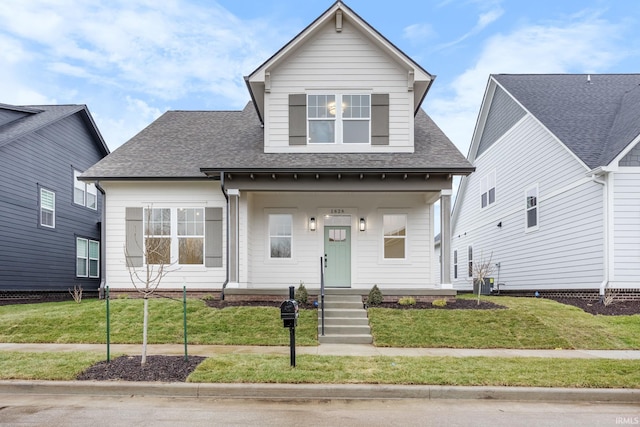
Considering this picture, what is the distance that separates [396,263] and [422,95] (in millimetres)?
5057

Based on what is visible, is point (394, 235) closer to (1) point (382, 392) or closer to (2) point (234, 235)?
(2) point (234, 235)

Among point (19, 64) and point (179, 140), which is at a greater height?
point (19, 64)

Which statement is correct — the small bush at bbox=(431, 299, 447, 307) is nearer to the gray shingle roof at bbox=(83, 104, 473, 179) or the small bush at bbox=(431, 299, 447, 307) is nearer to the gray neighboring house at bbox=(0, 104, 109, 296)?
the gray shingle roof at bbox=(83, 104, 473, 179)

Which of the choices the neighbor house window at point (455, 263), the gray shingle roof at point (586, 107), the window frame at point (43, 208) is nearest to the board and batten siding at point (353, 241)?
the gray shingle roof at point (586, 107)

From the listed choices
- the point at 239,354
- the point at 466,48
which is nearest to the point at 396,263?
the point at 239,354

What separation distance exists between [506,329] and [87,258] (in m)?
17.8

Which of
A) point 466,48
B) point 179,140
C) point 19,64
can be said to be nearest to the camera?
point 179,140

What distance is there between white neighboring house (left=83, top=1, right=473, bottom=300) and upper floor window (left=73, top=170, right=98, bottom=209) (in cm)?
724

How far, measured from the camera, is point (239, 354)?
25.4 feet

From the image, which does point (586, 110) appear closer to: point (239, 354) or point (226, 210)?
point (226, 210)

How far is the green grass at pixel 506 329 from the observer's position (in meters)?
9.04

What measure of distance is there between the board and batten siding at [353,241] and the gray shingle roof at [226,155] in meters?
1.38

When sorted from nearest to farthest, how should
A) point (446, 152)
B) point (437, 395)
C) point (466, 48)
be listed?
point (437, 395)
point (446, 152)
point (466, 48)

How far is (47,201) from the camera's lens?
17.7 meters
